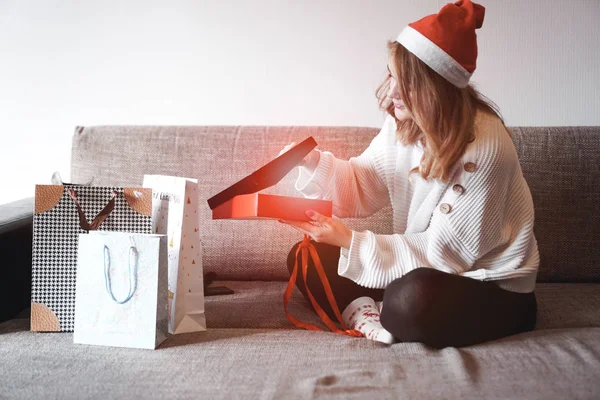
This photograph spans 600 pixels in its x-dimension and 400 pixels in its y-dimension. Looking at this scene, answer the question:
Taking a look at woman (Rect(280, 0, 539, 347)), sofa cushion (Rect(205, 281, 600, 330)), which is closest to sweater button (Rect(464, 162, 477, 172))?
woman (Rect(280, 0, 539, 347))

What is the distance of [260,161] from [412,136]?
19.1 inches

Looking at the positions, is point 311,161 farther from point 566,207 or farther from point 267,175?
point 566,207

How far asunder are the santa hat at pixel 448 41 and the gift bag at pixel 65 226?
0.66 metres

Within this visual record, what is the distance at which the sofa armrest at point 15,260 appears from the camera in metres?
1.34

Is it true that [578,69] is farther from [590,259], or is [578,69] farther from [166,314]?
[166,314]

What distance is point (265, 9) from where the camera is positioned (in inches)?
74.8

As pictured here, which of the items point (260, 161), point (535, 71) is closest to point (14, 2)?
point (260, 161)

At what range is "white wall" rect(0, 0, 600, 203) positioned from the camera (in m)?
1.87

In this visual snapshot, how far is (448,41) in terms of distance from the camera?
119 centimetres

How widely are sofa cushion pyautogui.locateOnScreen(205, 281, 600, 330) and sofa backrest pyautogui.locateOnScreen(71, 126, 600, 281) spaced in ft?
0.27

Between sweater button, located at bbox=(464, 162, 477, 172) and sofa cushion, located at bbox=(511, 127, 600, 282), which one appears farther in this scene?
sofa cushion, located at bbox=(511, 127, 600, 282)

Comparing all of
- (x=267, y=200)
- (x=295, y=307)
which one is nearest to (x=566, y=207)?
(x=295, y=307)

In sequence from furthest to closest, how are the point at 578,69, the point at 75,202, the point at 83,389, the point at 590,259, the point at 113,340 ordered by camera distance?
the point at 578,69
the point at 590,259
the point at 75,202
the point at 113,340
the point at 83,389

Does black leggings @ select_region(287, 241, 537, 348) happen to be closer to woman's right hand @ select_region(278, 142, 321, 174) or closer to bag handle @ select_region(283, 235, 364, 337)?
bag handle @ select_region(283, 235, 364, 337)
